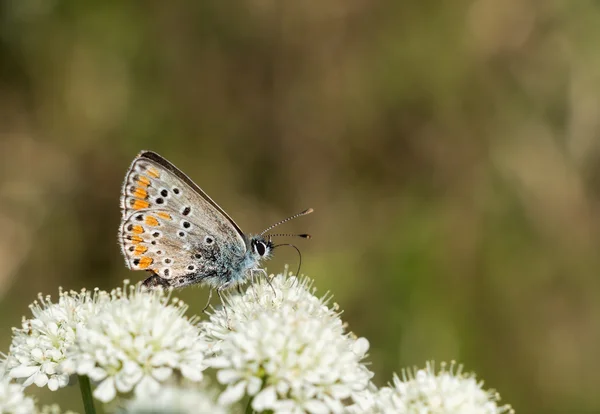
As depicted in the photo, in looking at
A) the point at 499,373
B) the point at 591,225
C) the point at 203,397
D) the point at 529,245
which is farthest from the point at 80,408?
the point at 591,225

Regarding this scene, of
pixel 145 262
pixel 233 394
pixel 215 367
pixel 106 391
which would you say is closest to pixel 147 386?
pixel 106 391

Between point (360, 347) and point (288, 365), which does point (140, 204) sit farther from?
point (288, 365)

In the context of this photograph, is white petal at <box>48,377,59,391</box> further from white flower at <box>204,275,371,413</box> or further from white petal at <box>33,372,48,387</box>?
white flower at <box>204,275,371,413</box>

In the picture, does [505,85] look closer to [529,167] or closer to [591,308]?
[529,167]

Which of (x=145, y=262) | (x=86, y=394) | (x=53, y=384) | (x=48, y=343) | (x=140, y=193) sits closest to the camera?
(x=86, y=394)

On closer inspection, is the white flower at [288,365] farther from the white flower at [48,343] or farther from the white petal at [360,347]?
the white flower at [48,343]

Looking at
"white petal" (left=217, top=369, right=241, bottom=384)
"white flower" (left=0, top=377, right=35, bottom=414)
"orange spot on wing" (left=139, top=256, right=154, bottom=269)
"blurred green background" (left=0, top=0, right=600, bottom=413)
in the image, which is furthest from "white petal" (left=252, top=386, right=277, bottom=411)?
"blurred green background" (left=0, top=0, right=600, bottom=413)

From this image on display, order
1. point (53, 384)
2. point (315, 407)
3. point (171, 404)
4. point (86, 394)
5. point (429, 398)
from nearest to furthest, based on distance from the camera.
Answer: point (171, 404) → point (315, 407) → point (429, 398) → point (86, 394) → point (53, 384)
